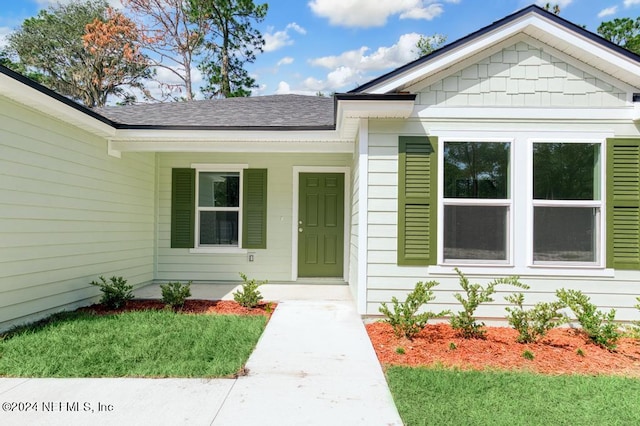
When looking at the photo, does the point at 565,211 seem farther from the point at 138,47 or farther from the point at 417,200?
the point at 138,47

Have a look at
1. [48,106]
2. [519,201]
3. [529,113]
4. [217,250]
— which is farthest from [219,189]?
[529,113]

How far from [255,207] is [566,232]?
4.70 metres

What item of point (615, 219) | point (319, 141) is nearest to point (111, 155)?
point (319, 141)

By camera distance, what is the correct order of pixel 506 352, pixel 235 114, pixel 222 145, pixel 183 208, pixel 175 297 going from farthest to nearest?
pixel 183 208 < pixel 235 114 < pixel 222 145 < pixel 175 297 < pixel 506 352

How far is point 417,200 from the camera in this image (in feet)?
14.3

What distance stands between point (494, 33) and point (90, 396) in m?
5.15

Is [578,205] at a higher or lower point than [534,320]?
higher

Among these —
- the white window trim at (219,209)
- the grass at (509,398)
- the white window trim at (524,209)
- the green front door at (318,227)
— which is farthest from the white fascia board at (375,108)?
the white window trim at (219,209)

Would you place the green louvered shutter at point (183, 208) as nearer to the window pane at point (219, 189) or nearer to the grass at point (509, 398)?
the window pane at point (219, 189)

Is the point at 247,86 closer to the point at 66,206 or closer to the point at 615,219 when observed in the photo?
the point at 66,206

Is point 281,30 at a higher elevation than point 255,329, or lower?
higher

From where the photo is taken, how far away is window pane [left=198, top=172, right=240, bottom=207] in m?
6.70

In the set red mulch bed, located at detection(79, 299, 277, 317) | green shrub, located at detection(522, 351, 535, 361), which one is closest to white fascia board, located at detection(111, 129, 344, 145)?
red mulch bed, located at detection(79, 299, 277, 317)

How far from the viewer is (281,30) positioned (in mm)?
18141
